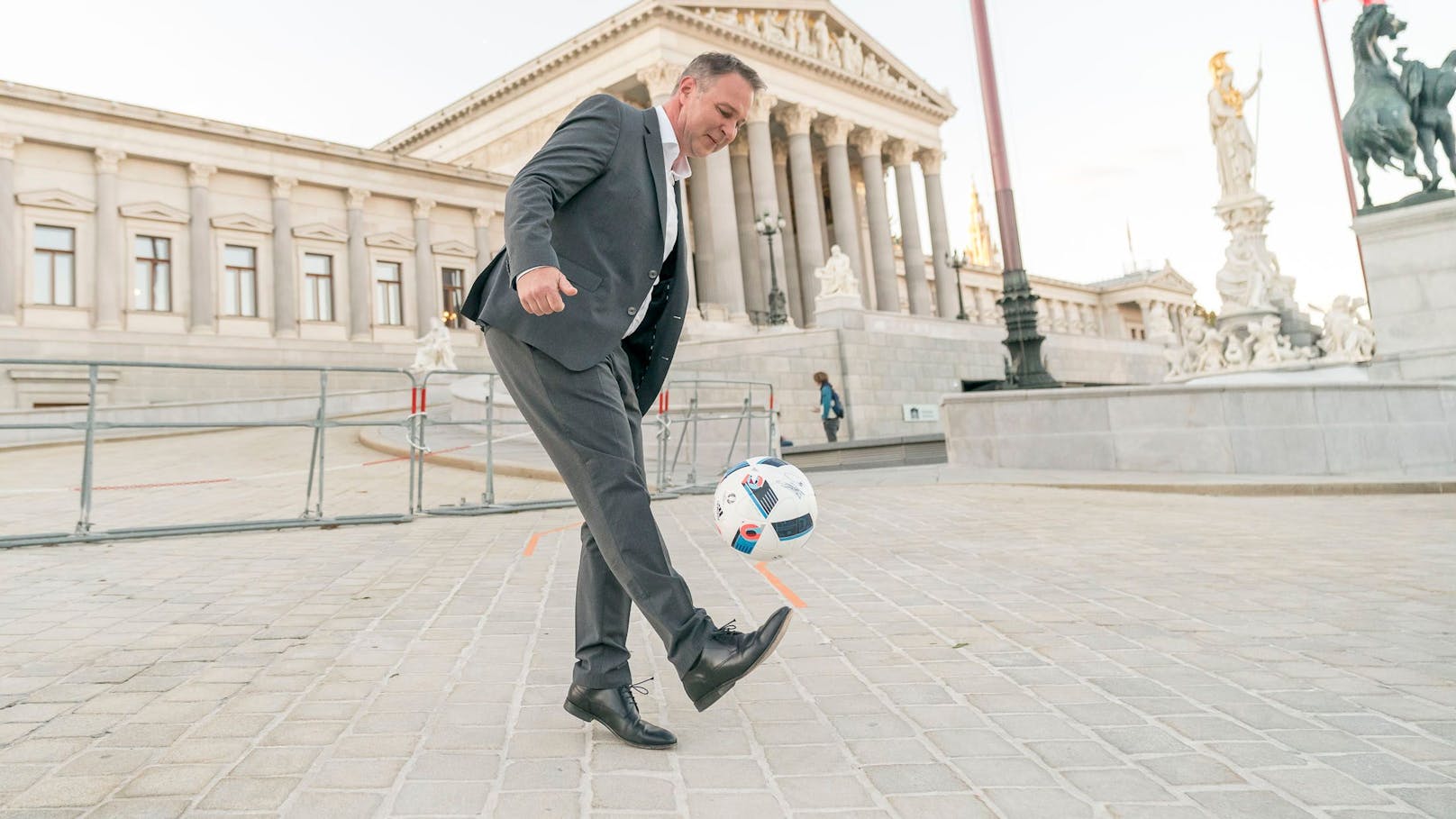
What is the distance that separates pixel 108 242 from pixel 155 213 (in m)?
2.05

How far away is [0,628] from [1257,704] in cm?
547

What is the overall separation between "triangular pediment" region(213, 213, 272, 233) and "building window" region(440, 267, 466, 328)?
769 cm

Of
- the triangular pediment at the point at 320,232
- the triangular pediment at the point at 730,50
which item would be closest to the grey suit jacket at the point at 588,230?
the triangular pediment at the point at 320,232

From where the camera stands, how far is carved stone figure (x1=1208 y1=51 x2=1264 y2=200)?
707 inches

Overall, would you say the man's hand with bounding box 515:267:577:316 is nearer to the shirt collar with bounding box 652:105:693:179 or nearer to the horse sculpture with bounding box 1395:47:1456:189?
the shirt collar with bounding box 652:105:693:179

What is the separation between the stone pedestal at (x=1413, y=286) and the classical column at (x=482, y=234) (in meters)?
35.1

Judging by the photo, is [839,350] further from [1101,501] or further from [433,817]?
[433,817]

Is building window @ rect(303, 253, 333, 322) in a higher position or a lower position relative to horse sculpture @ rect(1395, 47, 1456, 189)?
higher

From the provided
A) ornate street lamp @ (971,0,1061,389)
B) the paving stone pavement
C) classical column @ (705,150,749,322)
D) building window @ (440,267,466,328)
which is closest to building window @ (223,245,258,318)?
building window @ (440,267,466,328)

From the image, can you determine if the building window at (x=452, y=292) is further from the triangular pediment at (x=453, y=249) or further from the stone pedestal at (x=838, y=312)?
the stone pedestal at (x=838, y=312)

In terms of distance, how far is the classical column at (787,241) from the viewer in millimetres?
47500

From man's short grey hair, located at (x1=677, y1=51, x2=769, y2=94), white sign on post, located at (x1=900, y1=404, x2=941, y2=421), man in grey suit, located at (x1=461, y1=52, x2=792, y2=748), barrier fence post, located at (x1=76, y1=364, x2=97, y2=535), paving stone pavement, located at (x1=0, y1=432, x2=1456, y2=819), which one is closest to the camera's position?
paving stone pavement, located at (x1=0, y1=432, x2=1456, y2=819)

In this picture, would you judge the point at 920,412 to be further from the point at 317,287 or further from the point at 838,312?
the point at 317,287

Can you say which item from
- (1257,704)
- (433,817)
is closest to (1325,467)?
(1257,704)
